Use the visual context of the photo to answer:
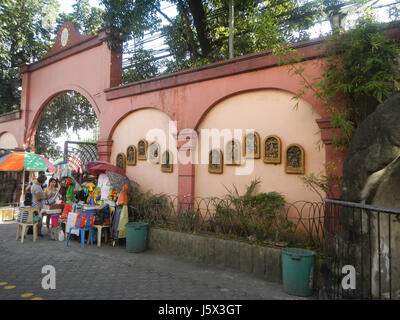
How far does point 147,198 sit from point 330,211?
16.3ft

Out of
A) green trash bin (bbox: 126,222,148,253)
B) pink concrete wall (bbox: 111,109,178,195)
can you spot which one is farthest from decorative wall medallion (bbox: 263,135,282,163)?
green trash bin (bbox: 126,222,148,253)

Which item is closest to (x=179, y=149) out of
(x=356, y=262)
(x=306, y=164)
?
(x=306, y=164)

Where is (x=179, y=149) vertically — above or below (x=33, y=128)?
below

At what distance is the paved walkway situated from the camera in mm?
4516

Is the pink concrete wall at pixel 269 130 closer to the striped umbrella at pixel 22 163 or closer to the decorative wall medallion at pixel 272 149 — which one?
the decorative wall medallion at pixel 272 149

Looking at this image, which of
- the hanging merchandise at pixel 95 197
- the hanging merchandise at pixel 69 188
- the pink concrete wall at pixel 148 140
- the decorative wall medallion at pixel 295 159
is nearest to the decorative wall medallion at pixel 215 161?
the pink concrete wall at pixel 148 140

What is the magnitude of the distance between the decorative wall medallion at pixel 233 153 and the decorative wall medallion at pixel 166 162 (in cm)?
176

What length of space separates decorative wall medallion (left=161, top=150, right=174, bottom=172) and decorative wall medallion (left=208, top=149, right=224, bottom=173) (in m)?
1.27

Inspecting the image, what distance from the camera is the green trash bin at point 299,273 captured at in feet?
14.8

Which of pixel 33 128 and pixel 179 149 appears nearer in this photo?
pixel 179 149

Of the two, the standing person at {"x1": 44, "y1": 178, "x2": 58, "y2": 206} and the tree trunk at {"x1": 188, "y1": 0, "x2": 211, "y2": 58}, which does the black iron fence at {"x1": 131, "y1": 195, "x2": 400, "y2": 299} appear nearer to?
the standing person at {"x1": 44, "y1": 178, "x2": 58, "y2": 206}
